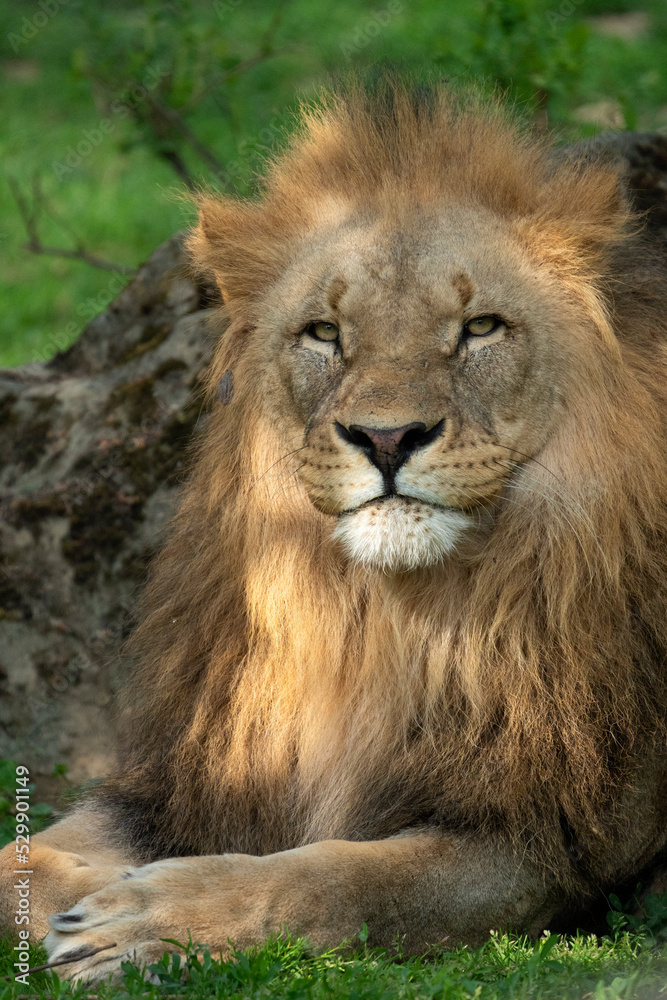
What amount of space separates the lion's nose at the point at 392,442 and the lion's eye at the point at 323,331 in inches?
14.9

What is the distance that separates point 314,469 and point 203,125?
8.71m

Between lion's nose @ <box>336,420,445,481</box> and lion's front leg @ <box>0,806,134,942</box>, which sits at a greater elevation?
lion's nose @ <box>336,420,445,481</box>

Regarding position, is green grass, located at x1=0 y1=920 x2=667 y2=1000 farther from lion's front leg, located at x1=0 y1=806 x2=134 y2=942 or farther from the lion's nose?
the lion's nose

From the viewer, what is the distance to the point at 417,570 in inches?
127

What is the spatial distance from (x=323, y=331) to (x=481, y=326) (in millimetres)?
400

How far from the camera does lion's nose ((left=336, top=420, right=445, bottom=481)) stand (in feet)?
9.53

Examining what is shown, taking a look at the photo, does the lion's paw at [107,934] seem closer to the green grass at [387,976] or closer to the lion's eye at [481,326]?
the green grass at [387,976]

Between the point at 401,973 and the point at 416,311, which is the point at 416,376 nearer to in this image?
the point at 416,311

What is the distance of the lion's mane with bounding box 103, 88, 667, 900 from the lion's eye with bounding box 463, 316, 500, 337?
22 centimetres

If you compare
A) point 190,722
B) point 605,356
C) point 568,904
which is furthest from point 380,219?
point 568,904

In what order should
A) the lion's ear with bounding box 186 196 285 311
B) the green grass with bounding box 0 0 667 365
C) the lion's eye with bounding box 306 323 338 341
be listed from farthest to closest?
the green grass with bounding box 0 0 667 365 < the lion's ear with bounding box 186 196 285 311 < the lion's eye with bounding box 306 323 338 341
